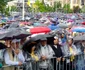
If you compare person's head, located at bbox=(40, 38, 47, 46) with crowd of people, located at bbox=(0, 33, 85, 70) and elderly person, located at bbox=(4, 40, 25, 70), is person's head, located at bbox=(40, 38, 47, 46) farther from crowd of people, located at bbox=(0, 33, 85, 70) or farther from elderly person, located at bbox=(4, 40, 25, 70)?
elderly person, located at bbox=(4, 40, 25, 70)

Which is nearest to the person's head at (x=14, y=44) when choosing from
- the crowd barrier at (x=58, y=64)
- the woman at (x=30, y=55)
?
the woman at (x=30, y=55)

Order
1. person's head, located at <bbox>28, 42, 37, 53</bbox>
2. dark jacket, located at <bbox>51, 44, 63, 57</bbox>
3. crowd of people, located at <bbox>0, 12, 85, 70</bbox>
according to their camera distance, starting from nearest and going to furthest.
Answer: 1. crowd of people, located at <bbox>0, 12, 85, 70</bbox>
2. person's head, located at <bbox>28, 42, 37, 53</bbox>
3. dark jacket, located at <bbox>51, 44, 63, 57</bbox>

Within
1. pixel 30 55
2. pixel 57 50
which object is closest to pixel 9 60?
pixel 30 55

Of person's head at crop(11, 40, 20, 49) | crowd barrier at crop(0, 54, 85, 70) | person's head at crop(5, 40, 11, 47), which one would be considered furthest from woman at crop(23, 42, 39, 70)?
person's head at crop(5, 40, 11, 47)

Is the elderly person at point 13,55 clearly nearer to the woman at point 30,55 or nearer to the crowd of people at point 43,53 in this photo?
the crowd of people at point 43,53

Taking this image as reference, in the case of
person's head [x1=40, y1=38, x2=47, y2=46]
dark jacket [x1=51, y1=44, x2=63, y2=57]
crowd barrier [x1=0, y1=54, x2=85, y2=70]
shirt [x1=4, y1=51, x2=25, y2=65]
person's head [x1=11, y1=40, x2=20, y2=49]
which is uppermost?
person's head [x1=11, y1=40, x2=20, y2=49]

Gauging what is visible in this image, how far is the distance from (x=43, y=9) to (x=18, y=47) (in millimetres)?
100483

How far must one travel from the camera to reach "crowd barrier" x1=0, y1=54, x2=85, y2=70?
10.5m

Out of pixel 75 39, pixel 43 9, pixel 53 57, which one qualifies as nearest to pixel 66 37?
pixel 75 39

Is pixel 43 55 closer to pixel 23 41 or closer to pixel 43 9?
pixel 23 41

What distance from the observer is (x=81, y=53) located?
476 inches

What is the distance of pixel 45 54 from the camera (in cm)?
1091

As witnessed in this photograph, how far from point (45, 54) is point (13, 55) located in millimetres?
950

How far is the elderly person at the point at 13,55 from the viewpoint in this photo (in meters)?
10.1
